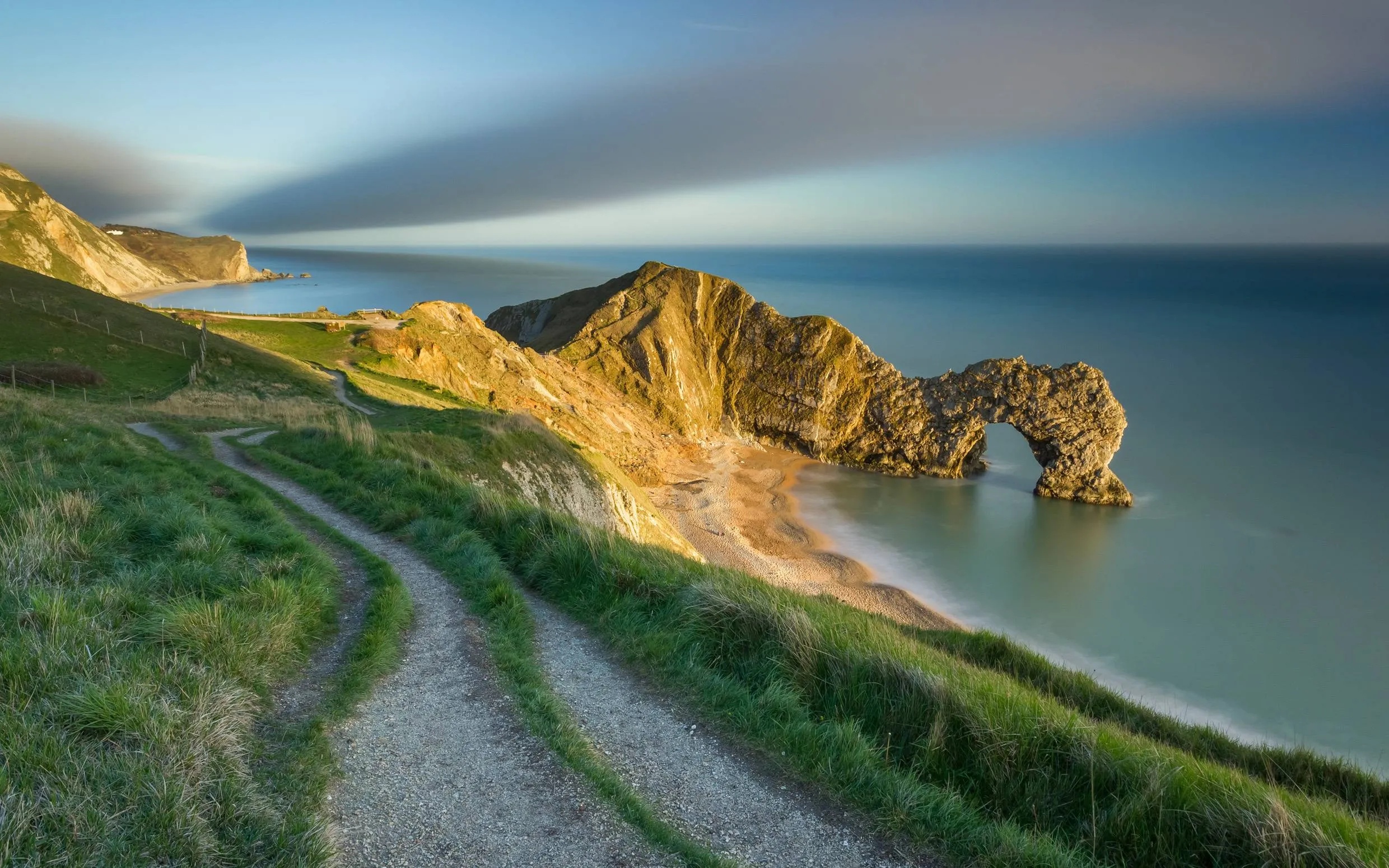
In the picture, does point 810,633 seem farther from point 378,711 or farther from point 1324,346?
point 1324,346

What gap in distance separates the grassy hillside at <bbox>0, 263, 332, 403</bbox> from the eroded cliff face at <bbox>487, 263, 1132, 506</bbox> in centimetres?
3224

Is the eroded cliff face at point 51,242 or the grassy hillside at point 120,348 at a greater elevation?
the eroded cliff face at point 51,242

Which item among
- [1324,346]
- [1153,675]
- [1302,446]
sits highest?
[1324,346]

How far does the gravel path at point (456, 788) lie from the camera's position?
5.36 meters

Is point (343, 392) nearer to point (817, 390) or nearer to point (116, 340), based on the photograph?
point (116, 340)

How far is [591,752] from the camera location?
673 centimetres

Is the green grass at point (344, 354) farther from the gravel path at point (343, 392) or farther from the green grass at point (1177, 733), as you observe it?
the green grass at point (1177, 733)

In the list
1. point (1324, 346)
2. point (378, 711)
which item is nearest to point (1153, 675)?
point (378, 711)

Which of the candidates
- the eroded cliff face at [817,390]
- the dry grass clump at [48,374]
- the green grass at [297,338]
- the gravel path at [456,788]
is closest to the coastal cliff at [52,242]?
the green grass at [297,338]

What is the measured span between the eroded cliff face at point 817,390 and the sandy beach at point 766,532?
5.50m

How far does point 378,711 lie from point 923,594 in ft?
136

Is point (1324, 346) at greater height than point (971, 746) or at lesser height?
greater

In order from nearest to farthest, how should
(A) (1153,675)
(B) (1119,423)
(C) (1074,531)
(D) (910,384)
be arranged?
(A) (1153,675), (C) (1074,531), (B) (1119,423), (D) (910,384)

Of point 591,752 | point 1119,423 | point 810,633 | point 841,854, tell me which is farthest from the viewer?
point 1119,423
